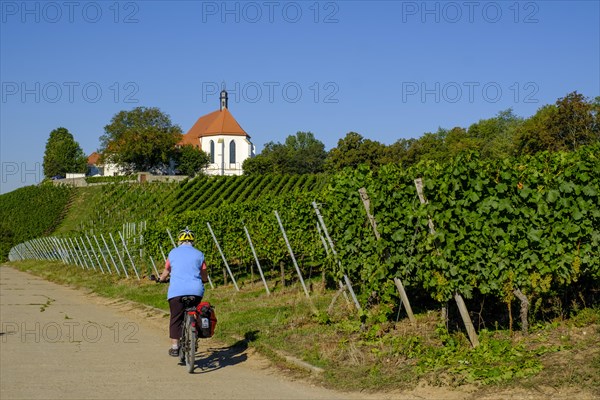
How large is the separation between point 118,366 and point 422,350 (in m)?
3.62

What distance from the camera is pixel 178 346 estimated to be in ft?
29.4

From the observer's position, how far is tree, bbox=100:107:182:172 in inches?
4094

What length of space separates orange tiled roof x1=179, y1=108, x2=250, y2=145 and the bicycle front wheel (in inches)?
5265

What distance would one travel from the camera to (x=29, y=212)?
85.4 m

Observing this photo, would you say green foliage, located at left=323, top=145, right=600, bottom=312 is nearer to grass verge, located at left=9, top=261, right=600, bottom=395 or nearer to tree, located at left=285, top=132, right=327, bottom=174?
grass verge, located at left=9, top=261, right=600, bottom=395

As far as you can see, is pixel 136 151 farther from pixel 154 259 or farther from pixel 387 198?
pixel 387 198

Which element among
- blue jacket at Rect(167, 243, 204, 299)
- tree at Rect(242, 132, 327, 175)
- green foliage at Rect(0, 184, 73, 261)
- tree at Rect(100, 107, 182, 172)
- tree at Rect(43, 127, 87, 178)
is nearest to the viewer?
blue jacket at Rect(167, 243, 204, 299)

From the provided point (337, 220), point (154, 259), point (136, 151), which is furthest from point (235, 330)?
point (136, 151)

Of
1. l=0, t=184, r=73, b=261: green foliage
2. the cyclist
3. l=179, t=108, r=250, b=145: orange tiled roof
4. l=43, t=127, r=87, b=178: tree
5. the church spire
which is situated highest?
the church spire

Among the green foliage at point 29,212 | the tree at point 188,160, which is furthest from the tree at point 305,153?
the green foliage at point 29,212

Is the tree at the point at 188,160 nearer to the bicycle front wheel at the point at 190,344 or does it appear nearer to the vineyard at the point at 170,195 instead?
the vineyard at the point at 170,195

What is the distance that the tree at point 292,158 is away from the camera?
125m

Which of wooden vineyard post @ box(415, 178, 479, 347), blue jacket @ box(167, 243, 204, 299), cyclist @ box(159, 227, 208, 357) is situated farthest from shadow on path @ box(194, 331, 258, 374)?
wooden vineyard post @ box(415, 178, 479, 347)

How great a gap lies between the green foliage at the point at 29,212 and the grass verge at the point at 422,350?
6901cm
